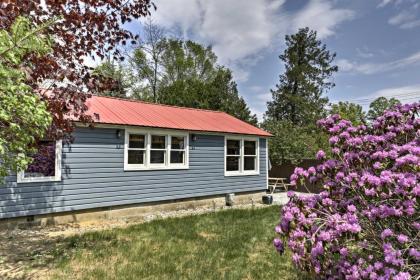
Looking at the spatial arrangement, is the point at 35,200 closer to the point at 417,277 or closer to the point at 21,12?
the point at 21,12

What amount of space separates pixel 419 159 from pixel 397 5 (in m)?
10.9

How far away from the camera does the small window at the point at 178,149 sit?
412 inches

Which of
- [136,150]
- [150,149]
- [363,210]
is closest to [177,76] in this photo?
[150,149]

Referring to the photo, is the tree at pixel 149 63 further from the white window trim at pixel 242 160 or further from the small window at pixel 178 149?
the small window at pixel 178 149

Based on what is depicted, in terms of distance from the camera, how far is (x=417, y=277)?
7.11ft

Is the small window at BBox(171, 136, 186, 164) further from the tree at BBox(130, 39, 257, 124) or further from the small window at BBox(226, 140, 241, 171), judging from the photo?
the tree at BBox(130, 39, 257, 124)

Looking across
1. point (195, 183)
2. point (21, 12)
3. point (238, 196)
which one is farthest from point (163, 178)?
point (21, 12)

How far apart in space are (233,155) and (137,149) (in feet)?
13.8

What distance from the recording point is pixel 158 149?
9.96m

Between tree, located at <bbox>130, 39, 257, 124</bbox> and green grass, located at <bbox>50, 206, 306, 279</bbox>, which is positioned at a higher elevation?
tree, located at <bbox>130, 39, 257, 124</bbox>

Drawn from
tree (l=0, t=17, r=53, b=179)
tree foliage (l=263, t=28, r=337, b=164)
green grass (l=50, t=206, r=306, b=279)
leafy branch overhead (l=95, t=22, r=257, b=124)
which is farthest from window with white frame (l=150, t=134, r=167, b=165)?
tree foliage (l=263, t=28, r=337, b=164)

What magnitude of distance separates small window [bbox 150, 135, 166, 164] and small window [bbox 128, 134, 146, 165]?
0.30m

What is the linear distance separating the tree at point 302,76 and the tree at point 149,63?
12128 mm

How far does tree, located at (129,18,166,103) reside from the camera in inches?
1125
